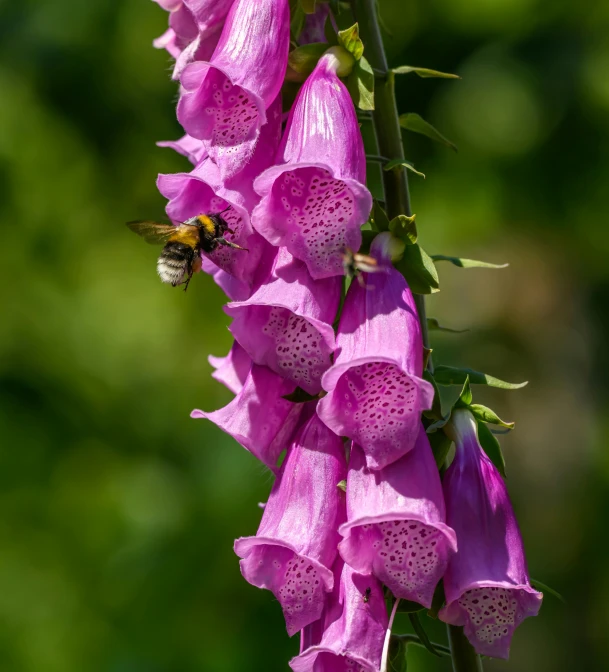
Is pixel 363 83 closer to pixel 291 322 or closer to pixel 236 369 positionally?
pixel 291 322

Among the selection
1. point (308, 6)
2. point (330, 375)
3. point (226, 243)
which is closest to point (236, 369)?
point (226, 243)

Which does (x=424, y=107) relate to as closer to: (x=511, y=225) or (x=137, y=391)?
(x=511, y=225)

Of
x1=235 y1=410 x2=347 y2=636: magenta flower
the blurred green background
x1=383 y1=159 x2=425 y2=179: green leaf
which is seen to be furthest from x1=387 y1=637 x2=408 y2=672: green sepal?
the blurred green background

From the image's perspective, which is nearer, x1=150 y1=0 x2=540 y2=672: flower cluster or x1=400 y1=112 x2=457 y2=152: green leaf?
x1=150 y1=0 x2=540 y2=672: flower cluster

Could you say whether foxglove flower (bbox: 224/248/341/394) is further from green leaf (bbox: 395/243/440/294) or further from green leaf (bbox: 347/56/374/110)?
green leaf (bbox: 347/56/374/110)

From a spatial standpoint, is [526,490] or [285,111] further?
[526,490]

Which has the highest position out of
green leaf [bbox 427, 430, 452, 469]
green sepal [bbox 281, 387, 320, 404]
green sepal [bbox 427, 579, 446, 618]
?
green sepal [bbox 281, 387, 320, 404]

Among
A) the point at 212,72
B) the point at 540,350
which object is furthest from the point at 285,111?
the point at 540,350
